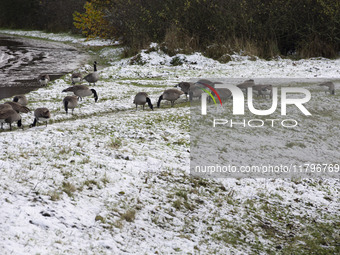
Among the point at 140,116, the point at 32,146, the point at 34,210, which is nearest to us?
the point at 34,210

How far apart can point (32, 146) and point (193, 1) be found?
27.9 m

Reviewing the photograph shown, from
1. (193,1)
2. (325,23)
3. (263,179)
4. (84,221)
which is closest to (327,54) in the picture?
(325,23)

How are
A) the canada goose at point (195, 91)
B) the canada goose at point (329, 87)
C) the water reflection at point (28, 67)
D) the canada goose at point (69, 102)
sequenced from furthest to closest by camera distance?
the water reflection at point (28, 67) < the canada goose at point (329, 87) < the canada goose at point (195, 91) < the canada goose at point (69, 102)

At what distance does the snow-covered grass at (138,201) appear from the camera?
6852 millimetres

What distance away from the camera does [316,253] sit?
778cm

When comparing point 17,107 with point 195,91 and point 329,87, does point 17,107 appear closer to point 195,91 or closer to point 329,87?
point 195,91

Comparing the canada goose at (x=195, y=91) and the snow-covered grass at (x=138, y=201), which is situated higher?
the canada goose at (x=195, y=91)

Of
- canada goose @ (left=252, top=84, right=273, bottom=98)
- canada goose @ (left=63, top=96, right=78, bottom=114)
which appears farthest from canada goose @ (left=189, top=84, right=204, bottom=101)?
canada goose @ (left=63, top=96, right=78, bottom=114)

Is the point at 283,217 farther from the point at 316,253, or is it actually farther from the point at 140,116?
the point at 140,116

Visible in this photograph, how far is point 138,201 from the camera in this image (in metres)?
8.33

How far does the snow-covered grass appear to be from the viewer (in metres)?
6.85

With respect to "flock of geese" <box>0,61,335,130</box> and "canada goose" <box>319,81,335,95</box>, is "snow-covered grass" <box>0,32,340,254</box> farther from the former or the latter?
"canada goose" <box>319,81,335,95</box>

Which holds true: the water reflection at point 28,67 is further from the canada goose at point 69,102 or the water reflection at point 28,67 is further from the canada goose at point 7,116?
the canada goose at point 7,116

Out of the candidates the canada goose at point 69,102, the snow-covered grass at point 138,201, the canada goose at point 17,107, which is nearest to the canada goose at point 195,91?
the snow-covered grass at point 138,201
